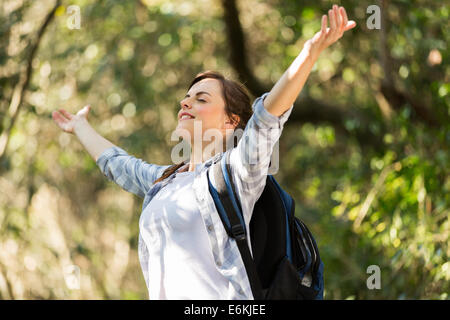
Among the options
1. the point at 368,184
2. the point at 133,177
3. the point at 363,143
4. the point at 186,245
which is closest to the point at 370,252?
the point at 368,184

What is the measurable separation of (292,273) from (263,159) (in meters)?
0.35

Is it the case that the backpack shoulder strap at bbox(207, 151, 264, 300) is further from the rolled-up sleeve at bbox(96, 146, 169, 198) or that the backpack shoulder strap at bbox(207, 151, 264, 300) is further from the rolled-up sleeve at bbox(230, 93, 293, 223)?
the rolled-up sleeve at bbox(96, 146, 169, 198)

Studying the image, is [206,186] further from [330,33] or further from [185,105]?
[330,33]

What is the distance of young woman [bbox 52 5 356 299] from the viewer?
5.91 feet

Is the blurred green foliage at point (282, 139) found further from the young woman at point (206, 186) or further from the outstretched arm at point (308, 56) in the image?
the outstretched arm at point (308, 56)

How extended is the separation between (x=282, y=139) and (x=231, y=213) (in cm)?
637

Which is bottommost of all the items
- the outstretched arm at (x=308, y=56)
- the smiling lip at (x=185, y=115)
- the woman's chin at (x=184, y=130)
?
the woman's chin at (x=184, y=130)

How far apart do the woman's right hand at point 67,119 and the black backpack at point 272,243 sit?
37.8 inches

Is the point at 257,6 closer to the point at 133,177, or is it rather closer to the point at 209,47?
the point at 209,47

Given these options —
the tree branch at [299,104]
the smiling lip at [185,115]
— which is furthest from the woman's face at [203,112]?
the tree branch at [299,104]

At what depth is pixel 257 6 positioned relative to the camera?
7059 millimetres

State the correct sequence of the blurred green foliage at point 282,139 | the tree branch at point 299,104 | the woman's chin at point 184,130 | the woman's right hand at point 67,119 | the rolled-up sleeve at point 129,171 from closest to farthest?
the woman's chin at point 184,130, the rolled-up sleeve at point 129,171, the woman's right hand at point 67,119, the blurred green foliage at point 282,139, the tree branch at point 299,104

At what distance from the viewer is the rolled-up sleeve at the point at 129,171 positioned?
97.4 inches

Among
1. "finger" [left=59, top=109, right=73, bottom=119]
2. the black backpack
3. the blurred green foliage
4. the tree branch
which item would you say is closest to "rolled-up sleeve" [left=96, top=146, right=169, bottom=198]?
"finger" [left=59, top=109, right=73, bottom=119]
